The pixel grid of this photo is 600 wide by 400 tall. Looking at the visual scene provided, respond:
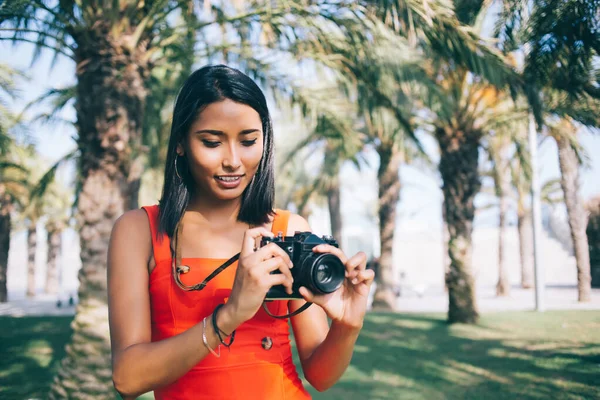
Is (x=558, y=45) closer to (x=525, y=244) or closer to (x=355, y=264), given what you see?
(x=355, y=264)

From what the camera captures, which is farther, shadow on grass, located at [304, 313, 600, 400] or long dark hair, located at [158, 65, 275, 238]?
shadow on grass, located at [304, 313, 600, 400]

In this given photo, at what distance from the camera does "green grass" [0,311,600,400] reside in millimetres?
5902

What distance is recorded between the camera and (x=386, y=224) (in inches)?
512

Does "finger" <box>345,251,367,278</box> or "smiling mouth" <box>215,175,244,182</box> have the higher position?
"smiling mouth" <box>215,175,244,182</box>

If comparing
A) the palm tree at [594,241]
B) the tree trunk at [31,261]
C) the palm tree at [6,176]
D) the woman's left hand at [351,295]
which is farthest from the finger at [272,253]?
the tree trunk at [31,261]

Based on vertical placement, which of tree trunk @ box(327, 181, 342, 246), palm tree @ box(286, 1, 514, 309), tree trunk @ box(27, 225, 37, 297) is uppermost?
palm tree @ box(286, 1, 514, 309)

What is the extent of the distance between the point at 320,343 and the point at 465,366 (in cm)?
587

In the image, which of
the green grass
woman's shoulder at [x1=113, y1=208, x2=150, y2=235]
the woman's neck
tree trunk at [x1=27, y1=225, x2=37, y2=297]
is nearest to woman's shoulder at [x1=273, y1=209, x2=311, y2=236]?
the woman's neck

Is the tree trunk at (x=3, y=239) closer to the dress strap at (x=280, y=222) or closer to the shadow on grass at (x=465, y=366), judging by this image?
the shadow on grass at (x=465, y=366)

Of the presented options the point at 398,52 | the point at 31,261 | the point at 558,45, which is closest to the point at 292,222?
the point at 558,45

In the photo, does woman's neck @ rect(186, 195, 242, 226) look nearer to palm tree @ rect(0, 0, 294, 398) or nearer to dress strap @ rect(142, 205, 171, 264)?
dress strap @ rect(142, 205, 171, 264)

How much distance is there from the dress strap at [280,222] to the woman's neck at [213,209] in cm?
12

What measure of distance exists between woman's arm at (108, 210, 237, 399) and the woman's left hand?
30 centimetres

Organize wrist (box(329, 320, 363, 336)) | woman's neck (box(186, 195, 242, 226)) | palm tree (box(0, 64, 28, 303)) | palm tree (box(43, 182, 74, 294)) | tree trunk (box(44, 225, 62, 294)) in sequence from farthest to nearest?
1. tree trunk (box(44, 225, 62, 294))
2. palm tree (box(43, 182, 74, 294))
3. palm tree (box(0, 64, 28, 303))
4. woman's neck (box(186, 195, 242, 226))
5. wrist (box(329, 320, 363, 336))
